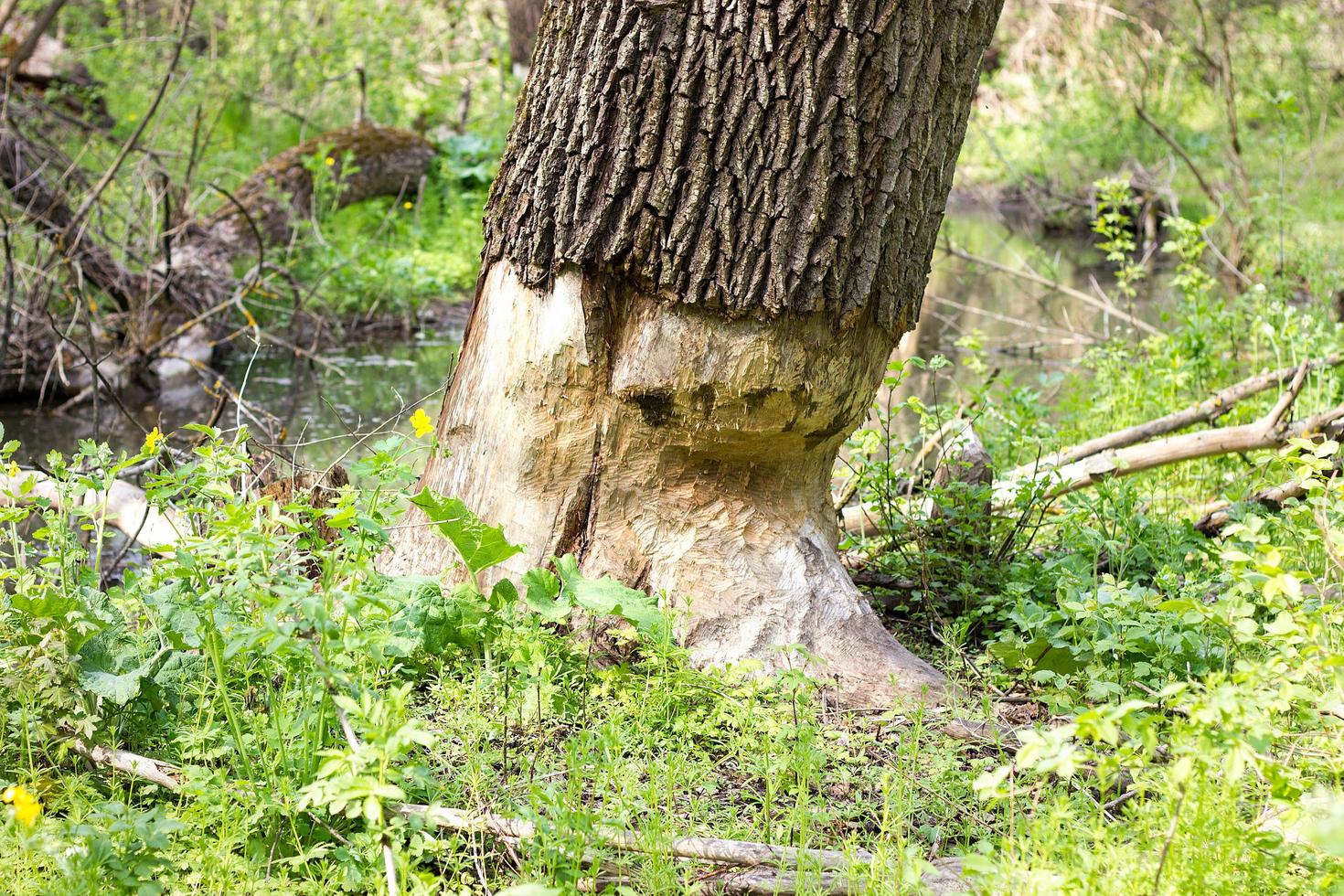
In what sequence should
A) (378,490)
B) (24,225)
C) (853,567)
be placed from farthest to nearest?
(24,225)
(853,567)
(378,490)

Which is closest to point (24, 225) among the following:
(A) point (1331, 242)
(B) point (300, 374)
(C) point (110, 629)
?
(B) point (300, 374)

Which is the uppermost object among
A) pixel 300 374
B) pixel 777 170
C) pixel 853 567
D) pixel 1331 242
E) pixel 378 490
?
pixel 1331 242

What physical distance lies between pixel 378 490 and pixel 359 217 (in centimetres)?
820

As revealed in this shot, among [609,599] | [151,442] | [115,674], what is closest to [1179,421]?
[609,599]

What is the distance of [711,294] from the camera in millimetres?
2787

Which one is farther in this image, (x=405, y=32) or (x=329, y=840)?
(x=405, y=32)

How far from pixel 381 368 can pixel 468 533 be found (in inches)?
215

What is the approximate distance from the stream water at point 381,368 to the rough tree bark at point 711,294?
6.08ft

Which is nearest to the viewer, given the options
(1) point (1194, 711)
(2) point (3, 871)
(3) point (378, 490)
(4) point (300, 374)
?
(1) point (1194, 711)

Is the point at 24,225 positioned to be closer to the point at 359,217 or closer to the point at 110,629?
the point at 359,217

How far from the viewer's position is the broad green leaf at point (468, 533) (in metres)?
2.75

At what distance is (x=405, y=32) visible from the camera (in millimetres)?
12938

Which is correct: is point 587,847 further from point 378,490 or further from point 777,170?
point 777,170

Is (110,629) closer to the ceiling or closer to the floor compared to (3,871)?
closer to the ceiling
